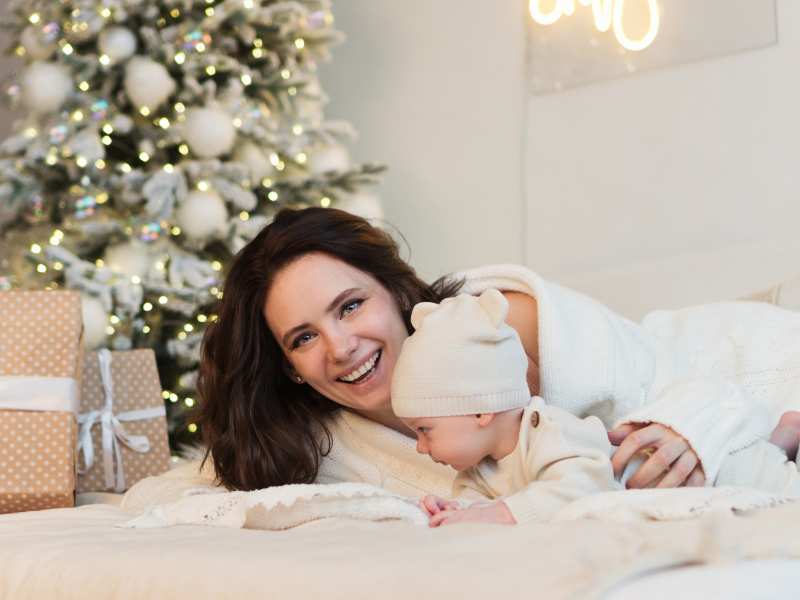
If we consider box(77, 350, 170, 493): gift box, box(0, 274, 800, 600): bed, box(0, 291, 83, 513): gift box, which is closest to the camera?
box(0, 274, 800, 600): bed

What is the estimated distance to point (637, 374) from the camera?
1.91 meters

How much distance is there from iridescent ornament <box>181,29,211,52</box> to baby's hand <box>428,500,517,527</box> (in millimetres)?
2405

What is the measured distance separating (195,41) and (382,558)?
2741 millimetres

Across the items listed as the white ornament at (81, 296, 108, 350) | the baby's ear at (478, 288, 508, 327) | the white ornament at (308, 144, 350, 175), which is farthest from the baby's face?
the white ornament at (308, 144, 350, 175)

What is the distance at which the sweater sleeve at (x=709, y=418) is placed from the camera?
4.95 ft

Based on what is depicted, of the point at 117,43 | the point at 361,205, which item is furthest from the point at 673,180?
the point at 117,43

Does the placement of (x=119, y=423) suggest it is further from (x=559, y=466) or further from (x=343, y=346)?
(x=559, y=466)

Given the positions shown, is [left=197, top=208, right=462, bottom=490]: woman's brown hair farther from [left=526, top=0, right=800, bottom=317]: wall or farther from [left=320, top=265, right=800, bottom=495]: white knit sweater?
[left=526, top=0, right=800, bottom=317]: wall

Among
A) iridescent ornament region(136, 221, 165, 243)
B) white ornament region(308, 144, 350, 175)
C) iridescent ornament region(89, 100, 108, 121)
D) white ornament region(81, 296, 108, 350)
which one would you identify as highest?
iridescent ornament region(89, 100, 108, 121)

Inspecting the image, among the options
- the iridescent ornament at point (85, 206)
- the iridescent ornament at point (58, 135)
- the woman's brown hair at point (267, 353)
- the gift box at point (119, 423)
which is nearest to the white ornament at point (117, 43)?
the iridescent ornament at point (58, 135)

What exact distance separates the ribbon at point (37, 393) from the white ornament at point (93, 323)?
774 mm

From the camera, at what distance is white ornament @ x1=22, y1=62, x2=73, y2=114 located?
3396 mm

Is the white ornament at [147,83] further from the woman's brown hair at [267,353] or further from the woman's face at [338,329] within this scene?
the woman's face at [338,329]

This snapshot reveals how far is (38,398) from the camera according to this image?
2322 mm
